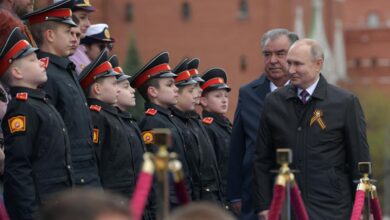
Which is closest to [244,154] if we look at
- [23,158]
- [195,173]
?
[195,173]

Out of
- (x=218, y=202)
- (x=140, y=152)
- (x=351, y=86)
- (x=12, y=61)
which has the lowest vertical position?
(x=351, y=86)

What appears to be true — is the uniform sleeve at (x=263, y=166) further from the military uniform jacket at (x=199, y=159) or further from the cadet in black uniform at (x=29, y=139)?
the cadet in black uniform at (x=29, y=139)

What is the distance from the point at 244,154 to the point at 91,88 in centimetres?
184

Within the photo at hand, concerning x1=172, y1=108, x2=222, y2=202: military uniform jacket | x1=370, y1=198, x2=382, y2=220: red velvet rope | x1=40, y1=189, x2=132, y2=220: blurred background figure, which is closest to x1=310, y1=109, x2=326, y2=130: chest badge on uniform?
x1=370, y1=198, x2=382, y2=220: red velvet rope

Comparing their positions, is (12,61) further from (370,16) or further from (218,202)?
(370,16)

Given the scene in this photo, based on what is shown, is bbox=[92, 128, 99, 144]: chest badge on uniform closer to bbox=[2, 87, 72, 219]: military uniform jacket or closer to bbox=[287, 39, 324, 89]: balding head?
bbox=[2, 87, 72, 219]: military uniform jacket

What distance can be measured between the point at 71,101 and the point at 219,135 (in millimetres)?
4720

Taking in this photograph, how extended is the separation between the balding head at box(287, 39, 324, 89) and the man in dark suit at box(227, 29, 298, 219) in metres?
1.53

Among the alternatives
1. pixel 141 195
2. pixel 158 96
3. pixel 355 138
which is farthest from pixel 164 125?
pixel 141 195

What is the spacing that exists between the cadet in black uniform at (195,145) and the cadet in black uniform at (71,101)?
7.58 feet

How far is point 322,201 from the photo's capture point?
1134cm

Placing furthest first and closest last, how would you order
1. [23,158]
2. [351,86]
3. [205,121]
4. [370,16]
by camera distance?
[370,16] < [351,86] < [205,121] < [23,158]

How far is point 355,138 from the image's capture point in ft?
37.1

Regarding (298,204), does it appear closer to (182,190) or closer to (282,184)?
(282,184)
